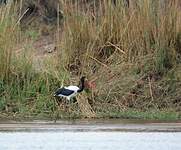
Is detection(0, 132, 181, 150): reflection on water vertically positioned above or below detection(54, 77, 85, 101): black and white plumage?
below

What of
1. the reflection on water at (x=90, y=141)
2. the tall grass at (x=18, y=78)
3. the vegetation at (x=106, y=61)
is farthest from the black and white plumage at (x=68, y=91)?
the reflection on water at (x=90, y=141)

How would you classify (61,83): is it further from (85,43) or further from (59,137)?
(59,137)

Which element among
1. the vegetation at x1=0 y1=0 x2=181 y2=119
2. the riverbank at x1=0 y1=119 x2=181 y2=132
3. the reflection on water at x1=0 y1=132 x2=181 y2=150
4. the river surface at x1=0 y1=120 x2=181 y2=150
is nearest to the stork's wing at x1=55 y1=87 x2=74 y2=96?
the vegetation at x1=0 y1=0 x2=181 y2=119

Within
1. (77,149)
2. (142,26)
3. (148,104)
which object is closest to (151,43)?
(142,26)

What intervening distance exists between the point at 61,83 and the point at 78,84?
1.03 feet

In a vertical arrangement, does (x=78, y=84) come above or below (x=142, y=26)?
below

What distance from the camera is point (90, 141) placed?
411 inches

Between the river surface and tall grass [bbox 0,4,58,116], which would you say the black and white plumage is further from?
the river surface

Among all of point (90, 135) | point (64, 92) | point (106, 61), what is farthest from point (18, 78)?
point (90, 135)

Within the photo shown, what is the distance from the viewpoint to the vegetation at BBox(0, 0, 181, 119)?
14.2 metres

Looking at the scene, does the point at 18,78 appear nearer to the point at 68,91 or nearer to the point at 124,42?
the point at 68,91

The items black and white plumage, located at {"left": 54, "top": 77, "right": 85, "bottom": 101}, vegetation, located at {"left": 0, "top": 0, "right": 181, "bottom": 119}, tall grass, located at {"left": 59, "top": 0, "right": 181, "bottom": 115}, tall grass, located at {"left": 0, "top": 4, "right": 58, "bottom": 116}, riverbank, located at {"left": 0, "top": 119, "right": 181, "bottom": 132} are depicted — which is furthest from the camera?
tall grass, located at {"left": 59, "top": 0, "right": 181, "bottom": 115}

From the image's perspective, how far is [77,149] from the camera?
9.77m

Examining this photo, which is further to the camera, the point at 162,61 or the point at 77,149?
the point at 162,61
